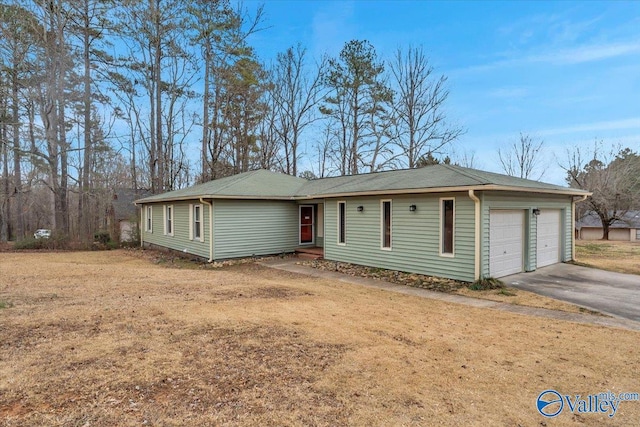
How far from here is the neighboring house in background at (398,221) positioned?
8586 mm

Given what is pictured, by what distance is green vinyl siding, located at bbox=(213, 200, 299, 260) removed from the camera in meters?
12.4

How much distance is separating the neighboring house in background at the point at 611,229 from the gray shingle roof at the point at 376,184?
90.1 ft

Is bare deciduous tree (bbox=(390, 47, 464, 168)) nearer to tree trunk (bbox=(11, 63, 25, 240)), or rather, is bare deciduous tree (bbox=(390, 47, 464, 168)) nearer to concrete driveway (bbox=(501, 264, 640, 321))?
concrete driveway (bbox=(501, 264, 640, 321))

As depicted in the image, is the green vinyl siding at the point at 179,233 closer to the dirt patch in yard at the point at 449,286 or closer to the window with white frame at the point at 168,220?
the window with white frame at the point at 168,220

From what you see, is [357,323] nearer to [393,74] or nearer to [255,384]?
[255,384]

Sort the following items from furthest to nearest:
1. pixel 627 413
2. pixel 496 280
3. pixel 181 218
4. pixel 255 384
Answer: pixel 181 218, pixel 496 280, pixel 255 384, pixel 627 413

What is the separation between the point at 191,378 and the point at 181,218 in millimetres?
12186

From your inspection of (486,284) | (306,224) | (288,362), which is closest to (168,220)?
(306,224)

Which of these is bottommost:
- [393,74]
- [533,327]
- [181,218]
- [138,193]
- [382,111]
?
[533,327]

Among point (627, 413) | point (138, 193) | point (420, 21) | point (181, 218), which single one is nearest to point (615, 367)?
point (627, 413)

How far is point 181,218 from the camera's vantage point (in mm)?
14570

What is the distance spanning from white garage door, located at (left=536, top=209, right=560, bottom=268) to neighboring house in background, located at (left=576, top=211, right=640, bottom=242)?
25375mm

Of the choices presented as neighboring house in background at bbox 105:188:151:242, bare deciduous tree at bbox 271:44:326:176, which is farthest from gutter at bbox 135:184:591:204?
bare deciduous tree at bbox 271:44:326:176

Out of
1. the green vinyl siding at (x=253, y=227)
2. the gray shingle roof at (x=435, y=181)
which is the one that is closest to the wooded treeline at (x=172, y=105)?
the green vinyl siding at (x=253, y=227)
